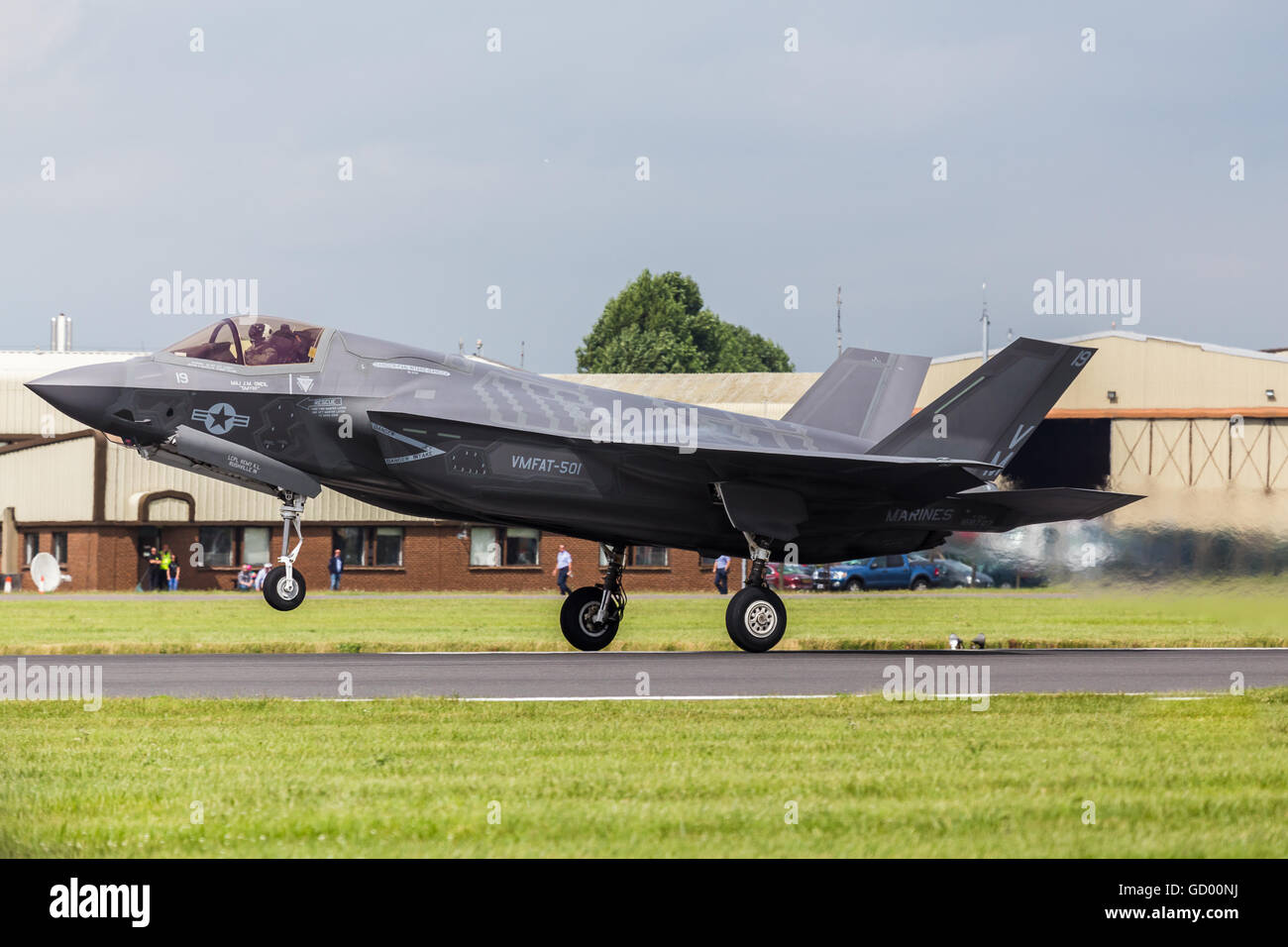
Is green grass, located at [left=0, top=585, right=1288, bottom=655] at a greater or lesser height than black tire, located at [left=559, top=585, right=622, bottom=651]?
lesser

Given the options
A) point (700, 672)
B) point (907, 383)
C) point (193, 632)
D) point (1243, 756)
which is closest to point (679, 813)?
point (1243, 756)

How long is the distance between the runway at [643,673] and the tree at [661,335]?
312 feet

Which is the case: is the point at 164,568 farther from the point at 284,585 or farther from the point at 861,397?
the point at 284,585

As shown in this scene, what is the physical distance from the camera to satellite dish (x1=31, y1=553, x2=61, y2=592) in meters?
54.4

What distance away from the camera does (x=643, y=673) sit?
52.0 ft

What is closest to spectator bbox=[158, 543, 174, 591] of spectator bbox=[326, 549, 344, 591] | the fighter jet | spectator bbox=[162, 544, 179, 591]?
spectator bbox=[162, 544, 179, 591]

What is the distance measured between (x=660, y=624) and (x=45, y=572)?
33.6 m

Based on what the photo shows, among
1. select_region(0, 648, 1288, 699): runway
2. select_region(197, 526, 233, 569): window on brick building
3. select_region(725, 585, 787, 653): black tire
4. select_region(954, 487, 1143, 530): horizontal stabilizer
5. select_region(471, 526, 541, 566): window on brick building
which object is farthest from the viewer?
select_region(197, 526, 233, 569): window on brick building

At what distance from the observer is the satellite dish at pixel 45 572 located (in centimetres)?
5441

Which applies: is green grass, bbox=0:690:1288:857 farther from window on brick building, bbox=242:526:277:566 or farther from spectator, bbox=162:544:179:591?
window on brick building, bbox=242:526:277:566

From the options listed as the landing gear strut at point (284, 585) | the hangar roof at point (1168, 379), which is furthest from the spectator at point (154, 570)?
the landing gear strut at point (284, 585)

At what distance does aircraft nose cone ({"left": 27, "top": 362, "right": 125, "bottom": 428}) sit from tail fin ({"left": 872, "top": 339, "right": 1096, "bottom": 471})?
1005 cm

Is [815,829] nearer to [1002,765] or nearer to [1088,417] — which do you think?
[1002,765]

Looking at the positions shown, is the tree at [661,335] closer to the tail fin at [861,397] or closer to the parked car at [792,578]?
the parked car at [792,578]
